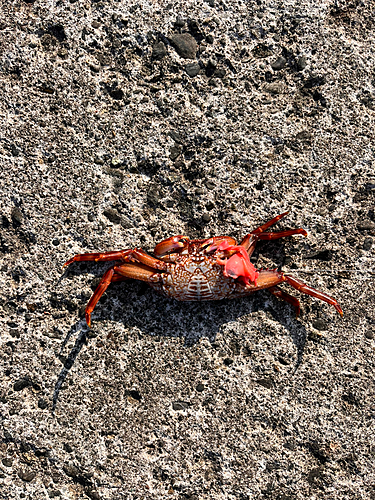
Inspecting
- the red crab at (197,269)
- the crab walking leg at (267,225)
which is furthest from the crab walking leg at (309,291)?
the crab walking leg at (267,225)

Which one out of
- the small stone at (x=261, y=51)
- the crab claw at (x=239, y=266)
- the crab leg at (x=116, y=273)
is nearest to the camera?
the crab claw at (x=239, y=266)

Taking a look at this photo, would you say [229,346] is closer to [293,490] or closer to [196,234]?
[196,234]

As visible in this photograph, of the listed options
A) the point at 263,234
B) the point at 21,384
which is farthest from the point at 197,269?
the point at 21,384

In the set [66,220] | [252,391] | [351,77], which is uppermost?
[351,77]

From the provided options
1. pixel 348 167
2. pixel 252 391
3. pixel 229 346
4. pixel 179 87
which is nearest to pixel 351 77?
pixel 348 167

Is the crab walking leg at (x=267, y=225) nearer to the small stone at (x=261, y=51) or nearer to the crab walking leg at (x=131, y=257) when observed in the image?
the crab walking leg at (x=131, y=257)

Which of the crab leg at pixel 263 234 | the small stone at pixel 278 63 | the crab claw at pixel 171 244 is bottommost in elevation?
→ the crab claw at pixel 171 244
